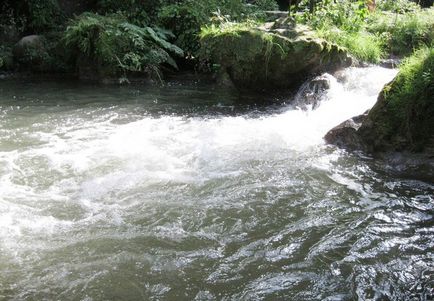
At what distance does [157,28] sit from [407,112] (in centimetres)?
819

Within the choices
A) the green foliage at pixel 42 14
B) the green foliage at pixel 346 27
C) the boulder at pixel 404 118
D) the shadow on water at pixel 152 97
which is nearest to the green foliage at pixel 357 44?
the green foliage at pixel 346 27

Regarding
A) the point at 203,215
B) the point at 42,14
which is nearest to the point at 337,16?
the point at 203,215

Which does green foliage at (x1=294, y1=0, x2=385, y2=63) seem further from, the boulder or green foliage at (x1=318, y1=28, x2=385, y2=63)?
the boulder

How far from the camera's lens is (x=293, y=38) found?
345 inches

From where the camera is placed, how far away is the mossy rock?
863 centimetres

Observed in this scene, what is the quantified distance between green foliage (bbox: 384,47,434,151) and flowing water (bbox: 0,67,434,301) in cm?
67

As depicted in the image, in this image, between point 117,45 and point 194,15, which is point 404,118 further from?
point 194,15

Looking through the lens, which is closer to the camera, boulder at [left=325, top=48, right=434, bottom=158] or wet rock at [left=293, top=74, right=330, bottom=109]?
boulder at [left=325, top=48, right=434, bottom=158]

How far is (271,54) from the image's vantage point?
880 centimetres

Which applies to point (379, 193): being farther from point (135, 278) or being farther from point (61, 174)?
point (61, 174)

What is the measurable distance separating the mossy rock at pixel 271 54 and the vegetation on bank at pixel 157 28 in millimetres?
410

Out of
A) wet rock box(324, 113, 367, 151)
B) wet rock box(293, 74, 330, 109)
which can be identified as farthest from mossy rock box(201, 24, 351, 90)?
wet rock box(324, 113, 367, 151)

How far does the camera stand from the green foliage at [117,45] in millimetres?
10531

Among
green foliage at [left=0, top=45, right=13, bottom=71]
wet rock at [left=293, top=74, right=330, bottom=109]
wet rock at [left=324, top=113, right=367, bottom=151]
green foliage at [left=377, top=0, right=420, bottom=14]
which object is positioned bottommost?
wet rock at [left=324, top=113, right=367, bottom=151]
